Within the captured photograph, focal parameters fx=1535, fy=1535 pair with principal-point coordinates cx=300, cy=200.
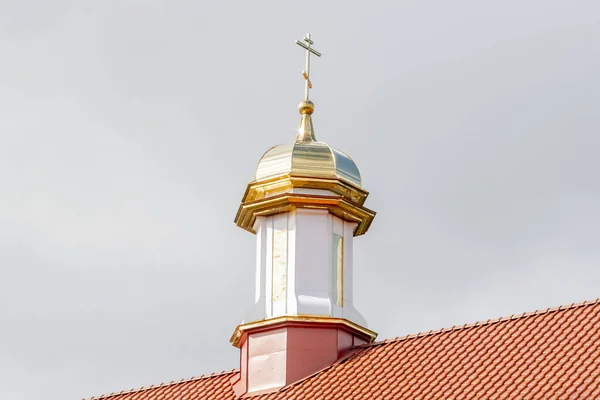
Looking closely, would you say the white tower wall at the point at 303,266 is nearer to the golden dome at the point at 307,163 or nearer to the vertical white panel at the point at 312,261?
the vertical white panel at the point at 312,261

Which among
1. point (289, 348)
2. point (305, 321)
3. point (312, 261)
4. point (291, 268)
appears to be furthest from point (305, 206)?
point (289, 348)

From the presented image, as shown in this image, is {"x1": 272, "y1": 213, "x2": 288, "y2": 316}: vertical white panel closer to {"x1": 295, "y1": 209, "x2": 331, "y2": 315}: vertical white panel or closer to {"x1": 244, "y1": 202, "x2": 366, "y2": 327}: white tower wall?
{"x1": 244, "y1": 202, "x2": 366, "y2": 327}: white tower wall

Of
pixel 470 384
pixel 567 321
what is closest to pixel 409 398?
pixel 470 384

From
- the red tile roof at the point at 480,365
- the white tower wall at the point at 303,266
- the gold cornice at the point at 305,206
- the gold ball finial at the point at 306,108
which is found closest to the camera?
the red tile roof at the point at 480,365

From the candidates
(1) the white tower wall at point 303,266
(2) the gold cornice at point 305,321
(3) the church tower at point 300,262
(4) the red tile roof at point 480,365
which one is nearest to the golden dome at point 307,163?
(3) the church tower at point 300,262

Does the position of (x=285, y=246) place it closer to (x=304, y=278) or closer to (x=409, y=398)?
(x=304, y=278)

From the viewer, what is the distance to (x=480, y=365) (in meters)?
21.3

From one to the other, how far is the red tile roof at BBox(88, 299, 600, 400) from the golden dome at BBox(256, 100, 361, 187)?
3.10 metres

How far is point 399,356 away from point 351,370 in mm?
779

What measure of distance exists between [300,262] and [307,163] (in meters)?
1.63

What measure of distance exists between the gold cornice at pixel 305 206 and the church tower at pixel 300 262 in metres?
0.02

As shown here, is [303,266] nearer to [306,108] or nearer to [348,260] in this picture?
[348,260]

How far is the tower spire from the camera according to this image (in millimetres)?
25797

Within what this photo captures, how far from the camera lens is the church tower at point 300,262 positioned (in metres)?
23.8
